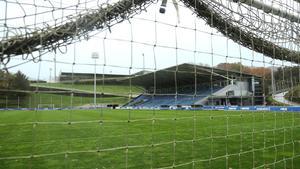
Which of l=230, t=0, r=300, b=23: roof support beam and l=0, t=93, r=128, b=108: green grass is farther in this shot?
l=230, t=0, r=300, b=23: roof support beam

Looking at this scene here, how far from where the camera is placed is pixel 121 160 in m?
7.79

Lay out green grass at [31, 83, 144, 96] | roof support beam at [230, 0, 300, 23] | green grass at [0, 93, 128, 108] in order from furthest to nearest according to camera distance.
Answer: roof support beam at [230, 0, 300, 23] < green grass at [31, 83, 144, 96] < green grass at [0, 93, 128, 108]

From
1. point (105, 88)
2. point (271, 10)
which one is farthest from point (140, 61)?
point (271, 10)

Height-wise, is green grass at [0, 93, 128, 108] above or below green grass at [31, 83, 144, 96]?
below

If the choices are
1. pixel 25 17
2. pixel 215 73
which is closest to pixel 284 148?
pixel 215 73

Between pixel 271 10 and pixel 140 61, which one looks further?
pixel 271 10

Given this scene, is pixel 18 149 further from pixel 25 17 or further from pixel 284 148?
pixel 25 17

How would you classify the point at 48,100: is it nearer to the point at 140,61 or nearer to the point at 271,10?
the point at 140,61

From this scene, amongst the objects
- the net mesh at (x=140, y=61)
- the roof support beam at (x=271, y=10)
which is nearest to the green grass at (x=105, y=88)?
the net mesh at (x=140, y=61)

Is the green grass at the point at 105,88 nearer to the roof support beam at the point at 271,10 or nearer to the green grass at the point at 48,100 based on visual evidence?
the green grass at the point at 48,100

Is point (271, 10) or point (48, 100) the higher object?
point (271, 10)

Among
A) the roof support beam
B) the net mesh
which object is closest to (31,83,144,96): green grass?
the net mesh

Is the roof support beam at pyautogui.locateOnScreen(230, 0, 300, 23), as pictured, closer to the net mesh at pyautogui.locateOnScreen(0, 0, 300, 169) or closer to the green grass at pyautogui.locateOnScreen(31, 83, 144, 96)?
the net mesh at pyautogui.locateOnScreen(0, 0, 300, 169)

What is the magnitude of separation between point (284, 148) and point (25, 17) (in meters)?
7.77
